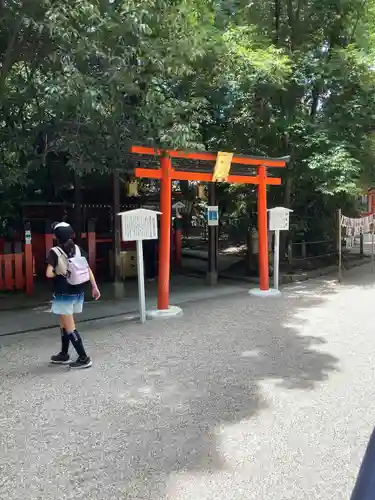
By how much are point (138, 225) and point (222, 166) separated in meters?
2.28

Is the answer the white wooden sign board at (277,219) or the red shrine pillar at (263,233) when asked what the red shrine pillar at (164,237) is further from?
the white wooden sign board at (277,219)

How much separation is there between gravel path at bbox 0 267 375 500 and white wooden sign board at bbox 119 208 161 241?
1.46m

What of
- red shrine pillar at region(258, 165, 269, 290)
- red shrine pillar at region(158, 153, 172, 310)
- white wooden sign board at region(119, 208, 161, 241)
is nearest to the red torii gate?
red shrine pillar at region(158, 153, 172, 310)

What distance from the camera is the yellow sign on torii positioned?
8.42 m

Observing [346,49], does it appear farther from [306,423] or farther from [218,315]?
[306,423]

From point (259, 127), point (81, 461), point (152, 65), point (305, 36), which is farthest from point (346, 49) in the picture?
point (81, 461)

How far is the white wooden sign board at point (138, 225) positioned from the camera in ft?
23.1

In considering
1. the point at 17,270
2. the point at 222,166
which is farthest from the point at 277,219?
the point at 17,270

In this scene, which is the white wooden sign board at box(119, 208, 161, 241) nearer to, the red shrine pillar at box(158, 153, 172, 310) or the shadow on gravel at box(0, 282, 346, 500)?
the red shrine pillar at box(158, 153, 172, 310)

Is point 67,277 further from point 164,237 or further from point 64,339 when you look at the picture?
point 164,237

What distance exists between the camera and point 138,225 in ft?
23.6

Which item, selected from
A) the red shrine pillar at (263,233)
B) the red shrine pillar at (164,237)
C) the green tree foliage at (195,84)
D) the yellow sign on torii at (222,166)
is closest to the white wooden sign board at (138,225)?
the red shrine pillar at (164,237)

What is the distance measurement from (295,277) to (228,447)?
847cm

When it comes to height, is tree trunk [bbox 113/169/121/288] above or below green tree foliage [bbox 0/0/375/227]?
below
